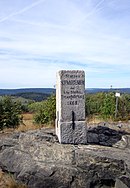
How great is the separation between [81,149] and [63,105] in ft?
4.63

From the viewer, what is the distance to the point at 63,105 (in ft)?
32.5

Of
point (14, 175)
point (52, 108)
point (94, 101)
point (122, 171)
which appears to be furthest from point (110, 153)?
point (94, 101)

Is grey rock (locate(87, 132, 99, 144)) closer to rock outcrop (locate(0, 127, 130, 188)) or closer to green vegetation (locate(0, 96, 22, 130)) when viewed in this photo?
rock outcrop (locate(0, 127, 130, 188))

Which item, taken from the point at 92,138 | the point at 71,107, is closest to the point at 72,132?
the point at 71,107

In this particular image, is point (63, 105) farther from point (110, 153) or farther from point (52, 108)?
point (52, 108)

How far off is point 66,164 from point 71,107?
1812 millimetres

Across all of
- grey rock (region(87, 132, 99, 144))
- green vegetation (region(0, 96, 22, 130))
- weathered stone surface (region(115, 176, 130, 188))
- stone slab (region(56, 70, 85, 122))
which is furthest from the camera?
green vegetation (region(0, 96, 22, 130))

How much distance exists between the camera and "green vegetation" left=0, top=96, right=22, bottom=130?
22344 mm

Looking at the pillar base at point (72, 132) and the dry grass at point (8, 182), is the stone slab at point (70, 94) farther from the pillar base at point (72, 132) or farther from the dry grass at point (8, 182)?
the dry grass at point (8, 182)

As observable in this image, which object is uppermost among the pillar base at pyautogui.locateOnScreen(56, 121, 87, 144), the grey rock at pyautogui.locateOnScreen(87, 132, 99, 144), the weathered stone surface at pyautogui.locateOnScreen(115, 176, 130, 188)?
the pillar base at pyautogui.locateOnScreen(56, 121, 87, 144)

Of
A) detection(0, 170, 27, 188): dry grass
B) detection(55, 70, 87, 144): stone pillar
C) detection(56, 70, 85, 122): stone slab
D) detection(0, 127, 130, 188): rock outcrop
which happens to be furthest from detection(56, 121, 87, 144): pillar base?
detection(0, 170, 27, 188): dry grass

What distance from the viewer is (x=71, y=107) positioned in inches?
392

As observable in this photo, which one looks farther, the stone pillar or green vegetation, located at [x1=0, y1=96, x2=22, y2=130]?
green vegetation, located at [x1=0, y1=96, x2=22, y2=130]

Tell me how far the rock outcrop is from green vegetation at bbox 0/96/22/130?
484 inches
